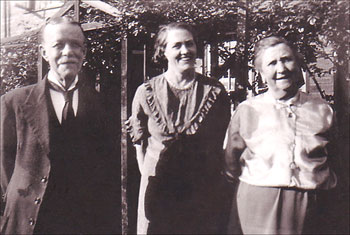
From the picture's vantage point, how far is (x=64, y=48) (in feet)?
8.58

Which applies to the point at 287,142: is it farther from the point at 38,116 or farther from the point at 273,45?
the point at 38,116

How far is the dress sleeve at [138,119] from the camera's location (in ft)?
8.41

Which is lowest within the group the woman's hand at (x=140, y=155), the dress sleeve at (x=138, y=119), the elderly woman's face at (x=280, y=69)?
the woman's hand at (x=140, y=155)

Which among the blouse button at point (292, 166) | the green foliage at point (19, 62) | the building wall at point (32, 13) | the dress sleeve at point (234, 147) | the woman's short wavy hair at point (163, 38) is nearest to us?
the blouse button at point (292, 166)

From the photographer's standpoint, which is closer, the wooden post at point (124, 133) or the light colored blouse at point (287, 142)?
the light colored blouse at point (287, 142)

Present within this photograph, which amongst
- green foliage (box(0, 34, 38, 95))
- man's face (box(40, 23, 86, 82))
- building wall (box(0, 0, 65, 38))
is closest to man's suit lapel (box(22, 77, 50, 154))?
man's face (box(40, 23, 86, 82))

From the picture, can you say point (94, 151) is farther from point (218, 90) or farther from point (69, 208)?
point (218, 90)

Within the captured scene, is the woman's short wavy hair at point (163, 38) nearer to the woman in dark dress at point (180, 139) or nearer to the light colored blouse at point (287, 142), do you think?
the woman in dark dress at point (180, 139)

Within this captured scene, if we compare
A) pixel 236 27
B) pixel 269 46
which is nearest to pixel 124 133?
pixel 236 27

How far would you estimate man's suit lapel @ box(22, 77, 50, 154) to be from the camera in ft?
8.46

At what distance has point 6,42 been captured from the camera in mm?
3490

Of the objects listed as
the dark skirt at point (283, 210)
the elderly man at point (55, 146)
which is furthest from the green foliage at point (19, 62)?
the dark skirt at point (283, 210)

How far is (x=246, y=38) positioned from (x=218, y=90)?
32 cm

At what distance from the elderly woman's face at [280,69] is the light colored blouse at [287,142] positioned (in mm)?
55
